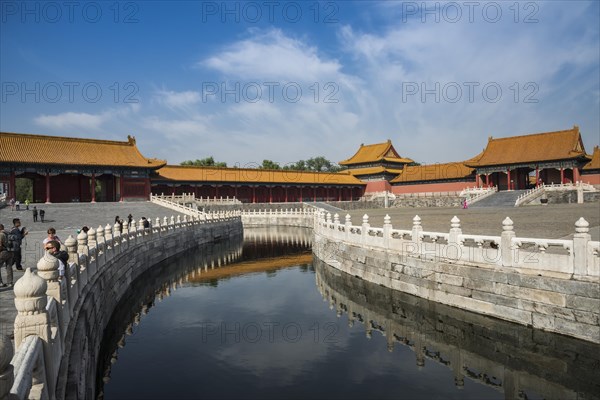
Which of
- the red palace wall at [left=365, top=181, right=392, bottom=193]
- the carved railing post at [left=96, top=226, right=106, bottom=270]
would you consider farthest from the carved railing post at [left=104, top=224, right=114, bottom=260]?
the red palace wall at [left=365, top=181, right=392, bottom=193]

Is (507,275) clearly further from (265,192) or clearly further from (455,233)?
(265,192)

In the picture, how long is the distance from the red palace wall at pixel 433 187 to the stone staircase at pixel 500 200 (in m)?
8.57

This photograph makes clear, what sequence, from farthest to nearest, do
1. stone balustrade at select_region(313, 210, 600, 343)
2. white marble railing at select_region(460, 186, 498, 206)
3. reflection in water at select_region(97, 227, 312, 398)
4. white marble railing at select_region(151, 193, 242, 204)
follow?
1. white marble railing at select_region(460, 186, 498, 206)
2. white marble railing at select_region(151, 193, 242, 204)
3. reflection in water at select_region(97, 227, 312, 398)
4. stone balustrade at select_region(313, 210, 600, 343)

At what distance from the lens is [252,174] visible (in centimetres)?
4872

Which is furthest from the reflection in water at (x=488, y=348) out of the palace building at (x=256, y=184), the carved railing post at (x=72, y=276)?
the palace building at (x=256, y=184)

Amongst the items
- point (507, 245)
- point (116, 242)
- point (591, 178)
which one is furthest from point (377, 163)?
point (507, 245)

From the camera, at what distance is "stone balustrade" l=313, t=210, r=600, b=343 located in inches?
318

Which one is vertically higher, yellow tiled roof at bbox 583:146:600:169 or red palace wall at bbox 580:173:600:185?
yellow tiled roof at bbox 583:146:600:169

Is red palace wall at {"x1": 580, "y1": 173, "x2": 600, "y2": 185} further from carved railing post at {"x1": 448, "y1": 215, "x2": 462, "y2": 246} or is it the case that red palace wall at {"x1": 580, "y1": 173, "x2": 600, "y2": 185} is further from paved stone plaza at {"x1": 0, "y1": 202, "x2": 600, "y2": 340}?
carved railing post at {"x1": 448, "y1": 215, "x2": 462, "y2": 246}

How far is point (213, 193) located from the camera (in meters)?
46.5

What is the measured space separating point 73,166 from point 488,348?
3761 cm

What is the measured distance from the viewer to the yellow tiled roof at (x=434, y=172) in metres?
49.8

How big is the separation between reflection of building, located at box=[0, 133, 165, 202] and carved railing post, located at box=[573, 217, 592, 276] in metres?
37.5

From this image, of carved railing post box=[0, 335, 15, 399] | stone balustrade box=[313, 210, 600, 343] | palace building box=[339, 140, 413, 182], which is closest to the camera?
carved railing post box=[0, 335, 15, 399]
